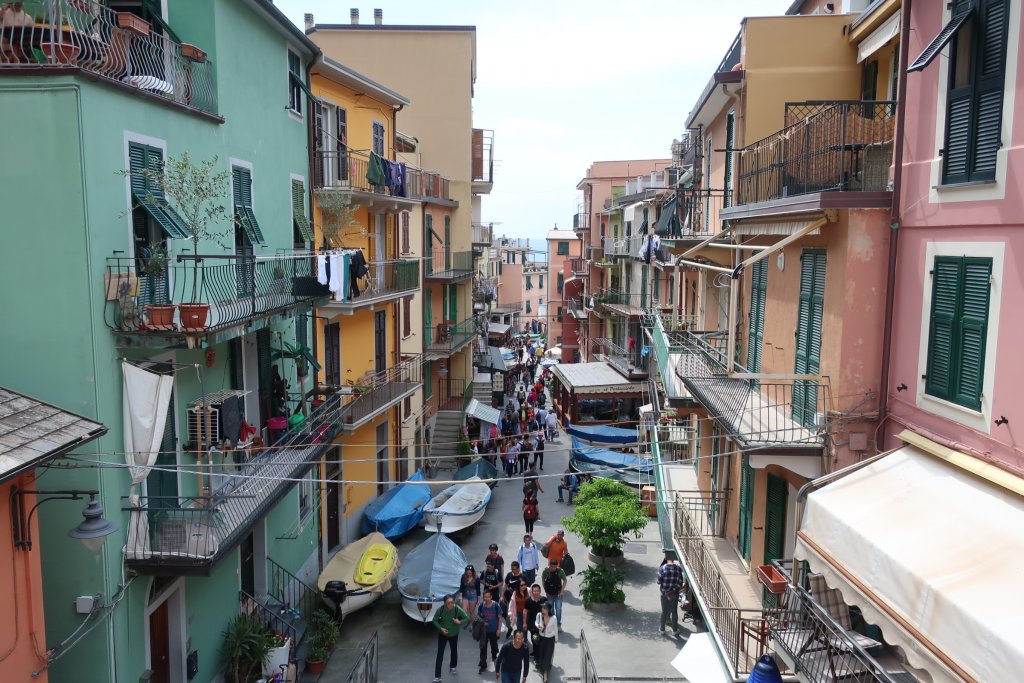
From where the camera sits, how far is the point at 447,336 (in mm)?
33531

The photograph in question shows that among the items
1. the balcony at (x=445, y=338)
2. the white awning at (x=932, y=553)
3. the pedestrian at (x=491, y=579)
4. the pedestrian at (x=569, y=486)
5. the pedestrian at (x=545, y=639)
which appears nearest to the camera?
the white awning at (x=932, y=553)

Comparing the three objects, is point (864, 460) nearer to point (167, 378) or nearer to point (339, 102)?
point (167, 378)

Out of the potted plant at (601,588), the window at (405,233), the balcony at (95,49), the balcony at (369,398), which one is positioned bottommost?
the potted plant at (601,588)

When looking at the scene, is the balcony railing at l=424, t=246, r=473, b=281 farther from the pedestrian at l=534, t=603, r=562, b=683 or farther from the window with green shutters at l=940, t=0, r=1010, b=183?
the window with green shutters at l=940, t=0, r=1010, b=183

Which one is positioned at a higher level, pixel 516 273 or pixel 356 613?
pixel 516 273

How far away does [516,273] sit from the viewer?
278ft

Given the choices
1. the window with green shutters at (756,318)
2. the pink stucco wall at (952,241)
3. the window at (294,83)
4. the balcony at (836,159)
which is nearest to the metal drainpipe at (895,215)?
the pink stucco wall at (952,241)

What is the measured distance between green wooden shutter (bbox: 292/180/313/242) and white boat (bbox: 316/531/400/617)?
7204 mm

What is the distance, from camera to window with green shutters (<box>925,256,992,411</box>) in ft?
26.2

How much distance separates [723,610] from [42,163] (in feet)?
34.7

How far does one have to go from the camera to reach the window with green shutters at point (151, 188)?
10734mm

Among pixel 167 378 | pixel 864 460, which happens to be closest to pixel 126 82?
pixel 167 378

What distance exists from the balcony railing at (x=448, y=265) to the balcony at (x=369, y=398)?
8659mm

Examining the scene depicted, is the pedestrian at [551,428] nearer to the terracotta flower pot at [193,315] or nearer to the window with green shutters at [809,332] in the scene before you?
the window with green shutters at [809,332]
